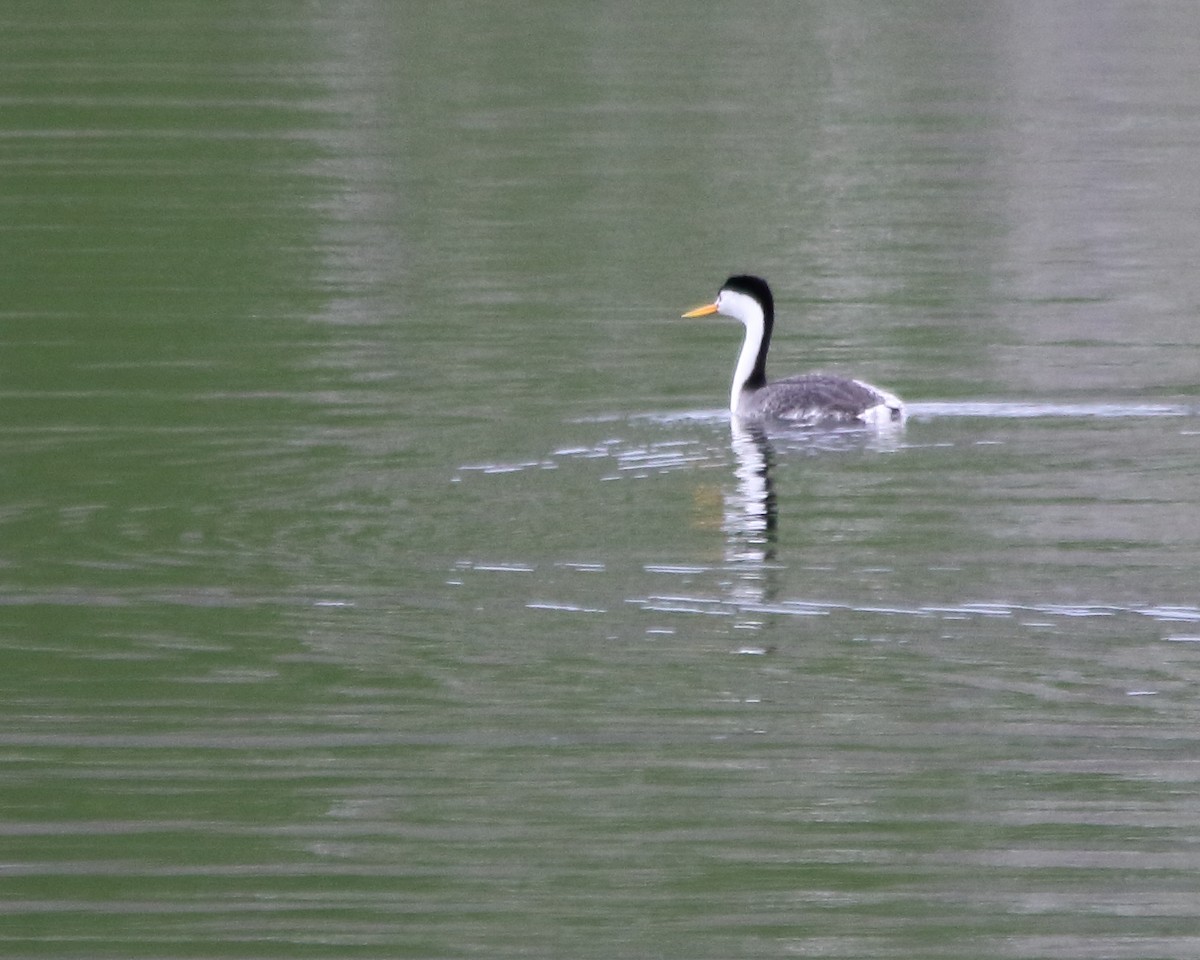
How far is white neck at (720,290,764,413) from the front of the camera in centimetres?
1638

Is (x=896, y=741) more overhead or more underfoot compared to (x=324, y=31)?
more underfoot

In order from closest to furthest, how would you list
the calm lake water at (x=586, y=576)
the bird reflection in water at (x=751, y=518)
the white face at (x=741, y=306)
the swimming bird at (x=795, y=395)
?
the calm lake water at (x=586, y=576) < the bird reflection in water at (x=751, y=518) < the swimming bird at (x=795, y=395) < the white face at (x=741, y=306)

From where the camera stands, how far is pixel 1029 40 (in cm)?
4662

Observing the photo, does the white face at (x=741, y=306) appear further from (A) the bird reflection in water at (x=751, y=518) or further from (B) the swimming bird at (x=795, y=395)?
(A) the bird reflection in water at (x=751, y=518)

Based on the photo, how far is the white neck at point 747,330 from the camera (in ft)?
53.7

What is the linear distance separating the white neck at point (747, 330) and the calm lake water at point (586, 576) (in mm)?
390

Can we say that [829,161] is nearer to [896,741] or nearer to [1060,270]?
[1060,270]

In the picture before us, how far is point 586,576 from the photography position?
1188 centimetres

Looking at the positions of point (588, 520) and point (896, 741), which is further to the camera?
point (588, 520)

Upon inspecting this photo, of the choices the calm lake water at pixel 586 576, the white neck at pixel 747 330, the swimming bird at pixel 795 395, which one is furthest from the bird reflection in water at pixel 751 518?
the white neck at pixel 747 330

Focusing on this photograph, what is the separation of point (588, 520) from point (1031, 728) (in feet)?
12.1

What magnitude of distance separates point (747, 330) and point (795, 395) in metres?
1.37

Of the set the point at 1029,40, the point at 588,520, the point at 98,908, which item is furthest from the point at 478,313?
the point at 1029,40

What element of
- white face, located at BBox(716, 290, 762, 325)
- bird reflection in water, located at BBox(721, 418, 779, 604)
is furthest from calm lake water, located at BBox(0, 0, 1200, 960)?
white face, located at BBox(716, 290, 762, 325)
